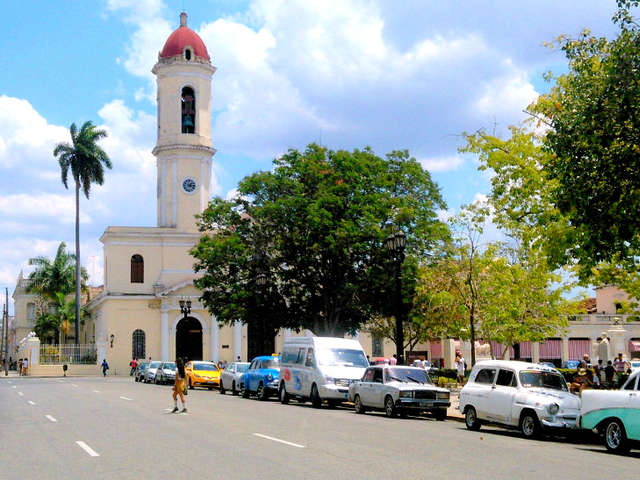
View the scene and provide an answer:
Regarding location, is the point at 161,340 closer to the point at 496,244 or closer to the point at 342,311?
the point at 342,311

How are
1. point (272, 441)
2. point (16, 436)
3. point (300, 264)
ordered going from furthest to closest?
1. point (300, 264)
2. point (16, 436)
3. point (272, 441)

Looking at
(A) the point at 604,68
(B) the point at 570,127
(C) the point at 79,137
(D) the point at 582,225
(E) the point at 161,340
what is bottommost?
(E) the point at 161,340

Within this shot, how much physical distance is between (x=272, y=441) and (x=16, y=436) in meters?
5.12

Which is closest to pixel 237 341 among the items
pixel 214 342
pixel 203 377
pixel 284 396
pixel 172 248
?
pixel 214 342

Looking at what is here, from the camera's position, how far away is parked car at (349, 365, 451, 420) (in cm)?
2291

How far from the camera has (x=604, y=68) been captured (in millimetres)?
17203

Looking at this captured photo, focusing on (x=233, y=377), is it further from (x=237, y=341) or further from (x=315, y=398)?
(x=237, y=341)

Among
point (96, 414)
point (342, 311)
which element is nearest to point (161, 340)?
point (342, 311)

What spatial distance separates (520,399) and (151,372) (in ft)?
116

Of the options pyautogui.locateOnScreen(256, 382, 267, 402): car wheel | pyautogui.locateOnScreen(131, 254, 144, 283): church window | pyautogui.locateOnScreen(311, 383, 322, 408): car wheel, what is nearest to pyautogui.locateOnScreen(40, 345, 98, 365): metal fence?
pyautogui.locateOnScreen(131, 254, 144, 283): church window

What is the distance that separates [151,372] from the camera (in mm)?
50312

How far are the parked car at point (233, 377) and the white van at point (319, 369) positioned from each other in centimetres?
636

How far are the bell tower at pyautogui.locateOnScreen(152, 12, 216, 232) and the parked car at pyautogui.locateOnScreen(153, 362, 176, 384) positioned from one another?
21806mm

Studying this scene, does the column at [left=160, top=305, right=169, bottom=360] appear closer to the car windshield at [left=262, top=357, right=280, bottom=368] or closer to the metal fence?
the metal fence
